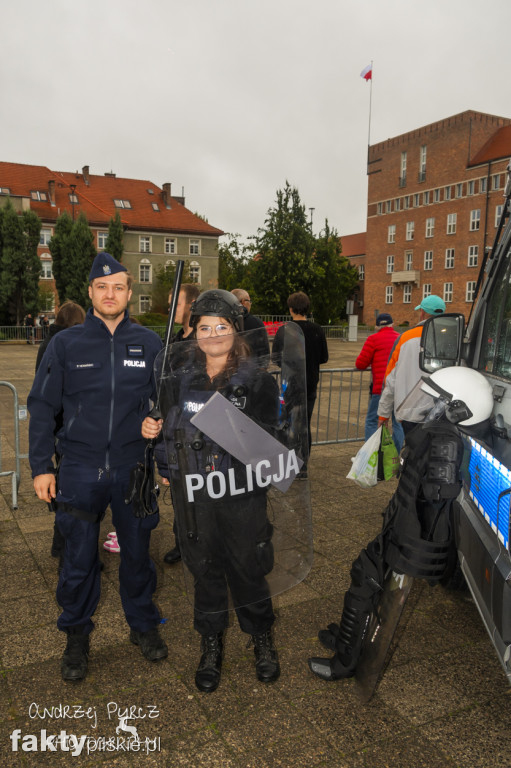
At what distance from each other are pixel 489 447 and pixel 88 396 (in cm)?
184

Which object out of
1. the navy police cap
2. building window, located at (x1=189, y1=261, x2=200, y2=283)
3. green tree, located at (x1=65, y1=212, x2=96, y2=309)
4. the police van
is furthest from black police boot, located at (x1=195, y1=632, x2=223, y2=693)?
building window, located at (x1=189, y1=261, x2=200, y2=283)

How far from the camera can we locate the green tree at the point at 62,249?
4709 cm

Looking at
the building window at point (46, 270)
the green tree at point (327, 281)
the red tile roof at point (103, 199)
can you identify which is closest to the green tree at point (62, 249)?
the red tile roof at point (103, 199)

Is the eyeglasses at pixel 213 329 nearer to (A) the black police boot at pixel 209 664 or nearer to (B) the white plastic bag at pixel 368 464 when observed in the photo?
(A) the black police boot at pixel 209 664

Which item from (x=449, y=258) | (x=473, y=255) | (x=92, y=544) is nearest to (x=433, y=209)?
(x=449, y=258)

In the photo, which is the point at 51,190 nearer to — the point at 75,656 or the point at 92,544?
the point at 92,544

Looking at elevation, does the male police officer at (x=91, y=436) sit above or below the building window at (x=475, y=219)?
below

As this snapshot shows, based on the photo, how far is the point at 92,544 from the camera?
117 inches

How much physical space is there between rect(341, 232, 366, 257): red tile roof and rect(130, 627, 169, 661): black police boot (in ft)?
252

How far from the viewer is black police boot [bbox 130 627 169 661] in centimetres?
309

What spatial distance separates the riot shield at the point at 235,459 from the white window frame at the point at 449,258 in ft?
176

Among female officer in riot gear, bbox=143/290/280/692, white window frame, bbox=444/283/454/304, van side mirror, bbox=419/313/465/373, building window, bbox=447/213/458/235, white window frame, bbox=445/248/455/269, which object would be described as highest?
building window, bbox=447/213/458/235

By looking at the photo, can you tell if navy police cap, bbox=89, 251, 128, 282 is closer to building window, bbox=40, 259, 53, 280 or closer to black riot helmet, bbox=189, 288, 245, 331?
black riot helmet, bbox=189, 288, 245, 331

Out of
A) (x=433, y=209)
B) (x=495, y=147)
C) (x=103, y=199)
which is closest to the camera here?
(x=495, y=147)
